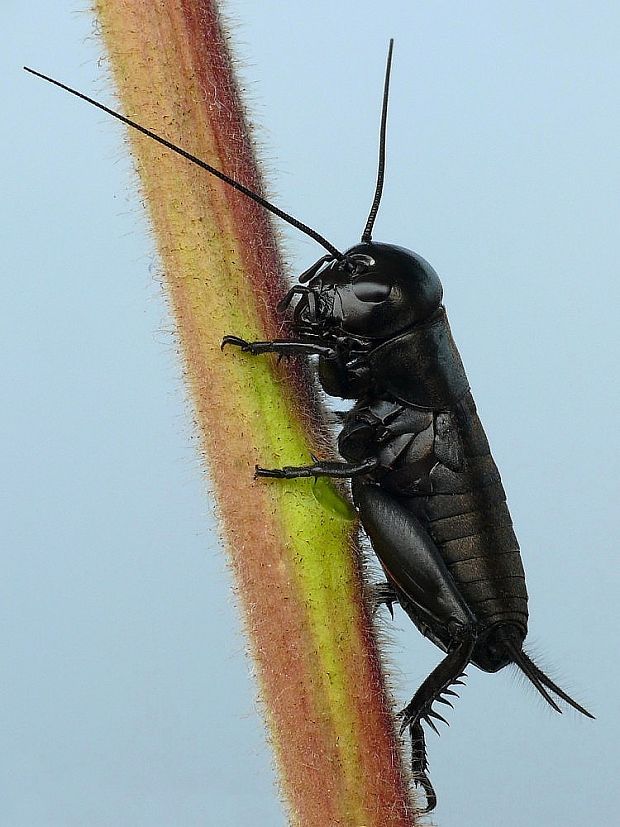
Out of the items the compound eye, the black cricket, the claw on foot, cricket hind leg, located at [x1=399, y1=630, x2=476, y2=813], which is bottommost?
cricket hind leg, located at [x1=399, y1=630, x2=476, y2=813]

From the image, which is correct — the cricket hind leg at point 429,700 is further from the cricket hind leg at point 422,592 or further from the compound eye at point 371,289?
the compound eye at point 371,289

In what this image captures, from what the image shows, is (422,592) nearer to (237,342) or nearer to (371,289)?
(371,289)

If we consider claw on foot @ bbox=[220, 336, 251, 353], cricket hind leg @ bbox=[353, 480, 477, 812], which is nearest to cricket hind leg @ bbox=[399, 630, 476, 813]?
cricket hind leg @ bbox=[353, 480, 477, 812]

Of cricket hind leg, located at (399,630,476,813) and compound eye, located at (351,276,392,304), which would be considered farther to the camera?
compound eye, located at (351,276,392,304)

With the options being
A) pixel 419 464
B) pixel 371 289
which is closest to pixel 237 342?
pixel 371 289

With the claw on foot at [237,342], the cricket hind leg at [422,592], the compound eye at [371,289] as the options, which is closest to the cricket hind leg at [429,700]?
the cricket hind leg at [422,592]

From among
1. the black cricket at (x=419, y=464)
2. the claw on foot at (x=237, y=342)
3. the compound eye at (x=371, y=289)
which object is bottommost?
the black cricket at (x=419, y=464)

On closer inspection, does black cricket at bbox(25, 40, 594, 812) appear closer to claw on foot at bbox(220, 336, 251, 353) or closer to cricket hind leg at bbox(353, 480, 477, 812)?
cricket hind leg at bbox(353, 480, 477, 812)
